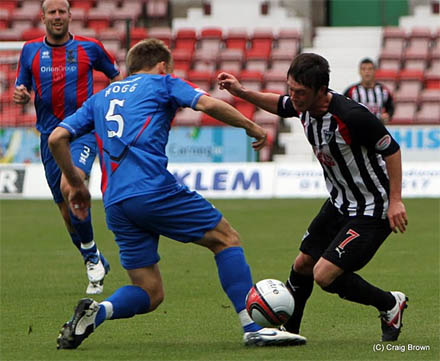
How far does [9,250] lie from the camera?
11.7 m

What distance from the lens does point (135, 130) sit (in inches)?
231

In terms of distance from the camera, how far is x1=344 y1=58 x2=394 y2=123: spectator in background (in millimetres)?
15216

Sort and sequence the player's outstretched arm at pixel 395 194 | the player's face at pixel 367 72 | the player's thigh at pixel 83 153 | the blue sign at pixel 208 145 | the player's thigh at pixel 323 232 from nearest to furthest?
the player's outstretched arm at pixel 395 194
the player's thigh at pixel 323 232
the player's thigh at pixel 83 153
the player's face at pixel 367 72
the blue sign at pixel 208 145

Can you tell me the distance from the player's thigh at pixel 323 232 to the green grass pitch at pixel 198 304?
54 cm

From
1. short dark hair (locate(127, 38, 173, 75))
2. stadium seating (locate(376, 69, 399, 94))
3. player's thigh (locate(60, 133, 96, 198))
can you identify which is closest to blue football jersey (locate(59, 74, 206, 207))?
short dark hair (locate(127, 38, 173, 75))

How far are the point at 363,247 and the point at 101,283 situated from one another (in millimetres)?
3131

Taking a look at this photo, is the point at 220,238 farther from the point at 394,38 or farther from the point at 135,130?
the point at 394,38

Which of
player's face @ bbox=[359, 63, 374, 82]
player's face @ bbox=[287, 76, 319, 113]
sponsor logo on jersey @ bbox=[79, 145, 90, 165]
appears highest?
player's face @ bbox=[287, 76, 319, 113]

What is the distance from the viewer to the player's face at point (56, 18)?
8.59 meters

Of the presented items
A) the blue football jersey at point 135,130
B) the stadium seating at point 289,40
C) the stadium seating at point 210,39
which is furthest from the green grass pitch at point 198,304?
the stadium seating at point 210,39

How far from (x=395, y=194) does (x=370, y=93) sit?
9.71m

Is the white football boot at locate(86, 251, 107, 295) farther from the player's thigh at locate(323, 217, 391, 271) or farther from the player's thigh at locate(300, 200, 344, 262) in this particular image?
the player's thigh at locate(323, 217, 391, 271)

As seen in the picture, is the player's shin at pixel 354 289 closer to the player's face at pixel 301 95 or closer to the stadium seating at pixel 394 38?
the player's face at pixel 301 95

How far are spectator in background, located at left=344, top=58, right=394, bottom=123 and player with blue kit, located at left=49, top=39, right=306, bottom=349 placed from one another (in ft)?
31.2
